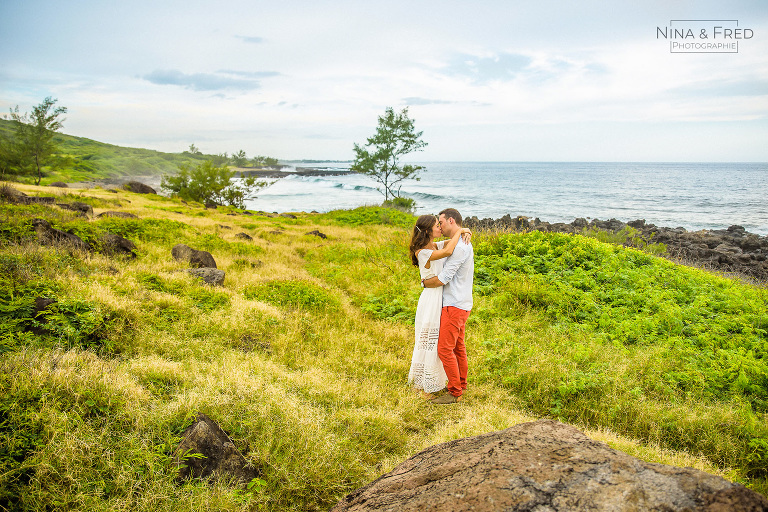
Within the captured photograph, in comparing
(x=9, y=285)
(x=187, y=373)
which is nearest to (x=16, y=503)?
(x=187, y=373)

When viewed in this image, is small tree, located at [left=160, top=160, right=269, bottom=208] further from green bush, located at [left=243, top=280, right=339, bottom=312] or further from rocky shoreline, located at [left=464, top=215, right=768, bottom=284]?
green bush, located at [left=243, top=280, right=339, bottom=312]

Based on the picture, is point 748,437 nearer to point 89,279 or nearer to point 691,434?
point 691,434

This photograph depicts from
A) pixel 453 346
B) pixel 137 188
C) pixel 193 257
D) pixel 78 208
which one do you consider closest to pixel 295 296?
pixel 193 257

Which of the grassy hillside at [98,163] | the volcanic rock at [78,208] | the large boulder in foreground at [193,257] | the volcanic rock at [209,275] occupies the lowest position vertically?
the volcanic rock at [209,275]

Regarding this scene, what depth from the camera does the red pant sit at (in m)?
5.57

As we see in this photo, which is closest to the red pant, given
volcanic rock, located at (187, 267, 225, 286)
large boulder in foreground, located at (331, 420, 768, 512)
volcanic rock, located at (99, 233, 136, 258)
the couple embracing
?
the couple embracing

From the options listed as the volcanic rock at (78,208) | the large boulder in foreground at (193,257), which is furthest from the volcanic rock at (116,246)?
the volcanic rock at (78,208)

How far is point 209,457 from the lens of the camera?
3709 millimetres

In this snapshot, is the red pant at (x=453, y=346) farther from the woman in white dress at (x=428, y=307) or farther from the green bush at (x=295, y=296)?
the green bush at (x=295, y=296)

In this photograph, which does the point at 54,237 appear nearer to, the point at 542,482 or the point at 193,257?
the point at 193,257

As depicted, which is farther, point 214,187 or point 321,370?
point 214,187

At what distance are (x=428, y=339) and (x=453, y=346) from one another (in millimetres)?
405

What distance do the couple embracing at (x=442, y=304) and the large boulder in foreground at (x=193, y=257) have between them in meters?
7.76

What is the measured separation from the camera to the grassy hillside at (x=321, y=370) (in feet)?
11.7
